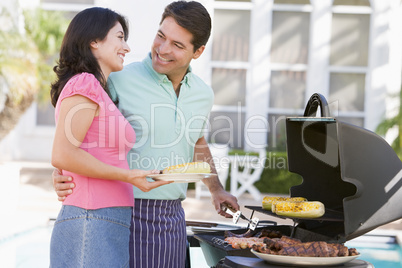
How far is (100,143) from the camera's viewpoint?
2.14 m

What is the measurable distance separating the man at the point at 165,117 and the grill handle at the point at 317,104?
49 cm

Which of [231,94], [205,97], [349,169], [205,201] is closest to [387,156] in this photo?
[349,169]

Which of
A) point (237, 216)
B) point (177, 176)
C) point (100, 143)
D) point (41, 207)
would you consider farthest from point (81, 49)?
point (41, 207)

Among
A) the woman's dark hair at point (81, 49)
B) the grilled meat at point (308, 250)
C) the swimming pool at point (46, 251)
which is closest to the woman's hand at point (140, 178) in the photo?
the woman's dark hair at point (81, 49)

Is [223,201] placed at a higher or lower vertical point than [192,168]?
lower

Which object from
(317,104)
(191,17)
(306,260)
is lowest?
(306,260)

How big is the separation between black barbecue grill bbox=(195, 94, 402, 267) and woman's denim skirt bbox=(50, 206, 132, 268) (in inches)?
17.9

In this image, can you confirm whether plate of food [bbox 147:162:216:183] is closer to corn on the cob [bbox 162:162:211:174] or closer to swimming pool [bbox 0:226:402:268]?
corn on the cob [bbox 162:162:211:174]

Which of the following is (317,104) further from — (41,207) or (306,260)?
(41,207)

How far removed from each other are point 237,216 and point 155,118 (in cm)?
54

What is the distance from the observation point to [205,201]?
922cm

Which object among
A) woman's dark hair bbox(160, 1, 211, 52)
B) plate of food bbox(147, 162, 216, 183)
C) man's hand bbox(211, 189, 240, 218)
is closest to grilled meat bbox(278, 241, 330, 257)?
plate of food bbox(147, 162, 216, 183)

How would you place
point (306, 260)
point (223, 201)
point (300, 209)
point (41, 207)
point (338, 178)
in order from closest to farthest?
point (306, 260) < point (300, 209) < point (338, 178) < point (223, 201) < point (41, 207)

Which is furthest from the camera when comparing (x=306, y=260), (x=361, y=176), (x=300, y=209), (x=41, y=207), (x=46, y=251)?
(x=41, y=207)
